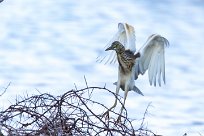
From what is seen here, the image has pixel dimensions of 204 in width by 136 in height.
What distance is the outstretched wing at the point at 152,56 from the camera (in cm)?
694

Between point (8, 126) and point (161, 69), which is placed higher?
point (161, 69)

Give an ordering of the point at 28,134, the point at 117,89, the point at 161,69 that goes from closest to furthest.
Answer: the point at 28,134 → the point at 117,89 → the point at 161,69

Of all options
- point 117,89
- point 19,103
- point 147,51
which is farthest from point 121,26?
point 19,103

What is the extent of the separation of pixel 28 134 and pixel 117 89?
2571mm

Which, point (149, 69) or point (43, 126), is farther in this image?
point (149, 69)

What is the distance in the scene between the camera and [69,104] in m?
4.09

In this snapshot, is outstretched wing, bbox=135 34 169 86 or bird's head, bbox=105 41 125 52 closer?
bird's head, bbox=105 41 125 52

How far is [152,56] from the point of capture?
6.97 meters

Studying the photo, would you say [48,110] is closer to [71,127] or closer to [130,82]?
[71,127]

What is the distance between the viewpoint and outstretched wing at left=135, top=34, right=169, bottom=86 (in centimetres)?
694

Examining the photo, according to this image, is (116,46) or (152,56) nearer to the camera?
(116,46)

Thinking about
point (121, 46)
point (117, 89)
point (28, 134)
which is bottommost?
point (28, 134)

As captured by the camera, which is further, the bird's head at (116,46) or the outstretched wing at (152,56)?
the outstretched wing at (152,56)

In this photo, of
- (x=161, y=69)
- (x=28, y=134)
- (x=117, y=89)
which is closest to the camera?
(x=28, y=134)
